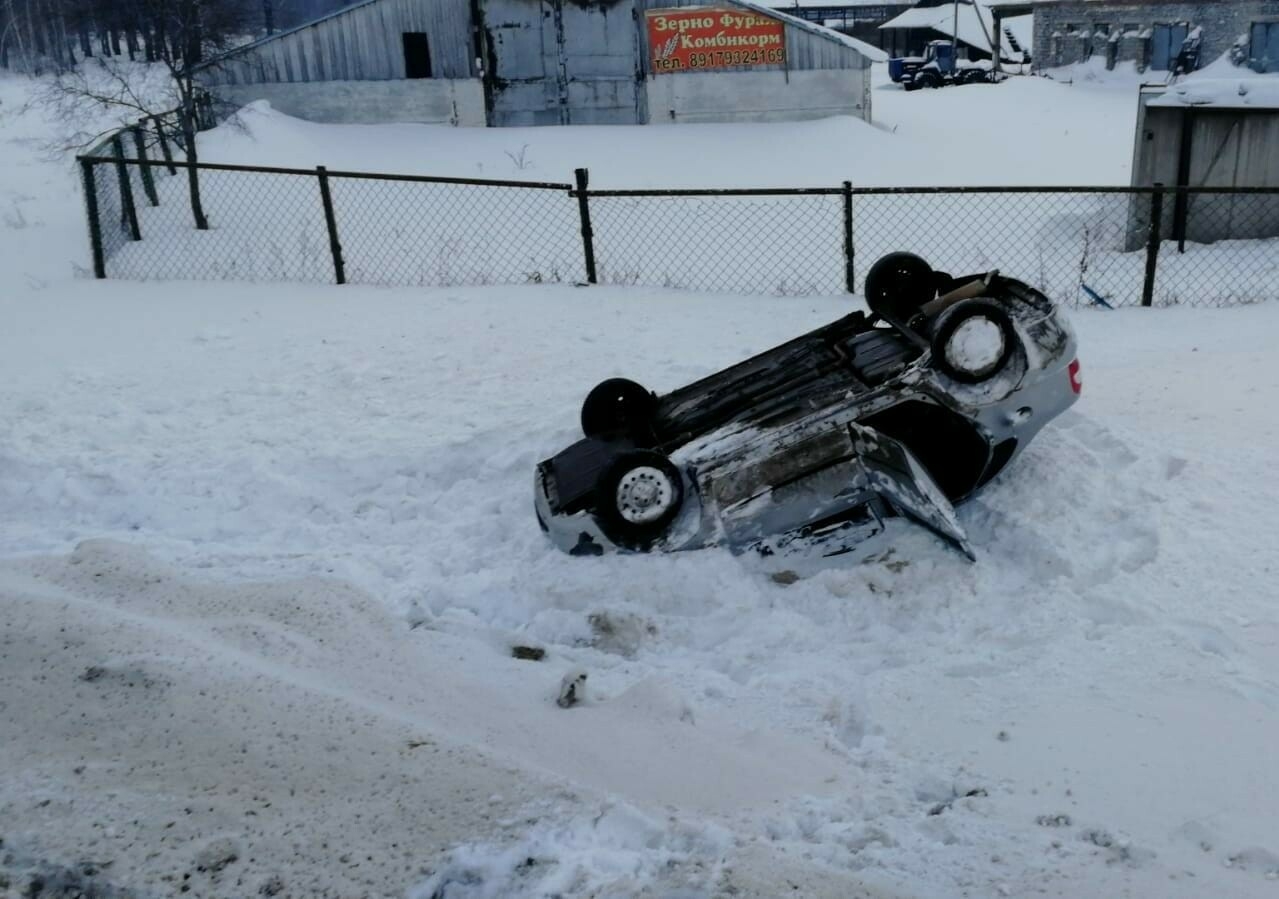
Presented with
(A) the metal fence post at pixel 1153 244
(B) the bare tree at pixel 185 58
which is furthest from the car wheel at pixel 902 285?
(B) the bare tree at pixel 185 58

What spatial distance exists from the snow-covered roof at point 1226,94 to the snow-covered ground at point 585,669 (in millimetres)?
6193

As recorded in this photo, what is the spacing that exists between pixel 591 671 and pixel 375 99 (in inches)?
910

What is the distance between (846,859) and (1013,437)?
270 cm

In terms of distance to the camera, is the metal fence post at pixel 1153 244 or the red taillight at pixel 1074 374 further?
the metal fence post at pixel 1153 244

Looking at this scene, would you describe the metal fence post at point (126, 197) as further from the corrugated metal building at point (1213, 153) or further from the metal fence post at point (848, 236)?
the corrugated metal building at point (1213, 153)

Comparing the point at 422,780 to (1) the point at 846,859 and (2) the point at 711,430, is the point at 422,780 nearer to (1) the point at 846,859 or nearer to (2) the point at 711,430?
(1) the point at 846,859

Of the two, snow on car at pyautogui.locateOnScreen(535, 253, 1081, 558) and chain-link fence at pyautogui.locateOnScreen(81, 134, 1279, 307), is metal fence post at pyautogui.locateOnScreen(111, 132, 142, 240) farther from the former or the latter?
snow on car at pyautogui.locateOnScreen(535, 253, 1081, 558)

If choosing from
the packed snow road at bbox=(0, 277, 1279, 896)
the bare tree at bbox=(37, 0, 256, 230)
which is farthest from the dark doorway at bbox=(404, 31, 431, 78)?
the packed snow road at bbox=(0, 277, 1279, 896)

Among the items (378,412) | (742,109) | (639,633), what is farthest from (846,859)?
(742,109)

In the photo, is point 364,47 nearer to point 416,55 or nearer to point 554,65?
point 416,55

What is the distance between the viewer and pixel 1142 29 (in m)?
38.6

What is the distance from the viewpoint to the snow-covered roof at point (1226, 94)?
12281 millimetres

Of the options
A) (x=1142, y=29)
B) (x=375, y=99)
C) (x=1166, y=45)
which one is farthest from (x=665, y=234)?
(x=1142, y=29)

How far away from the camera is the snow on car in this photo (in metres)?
5.09
